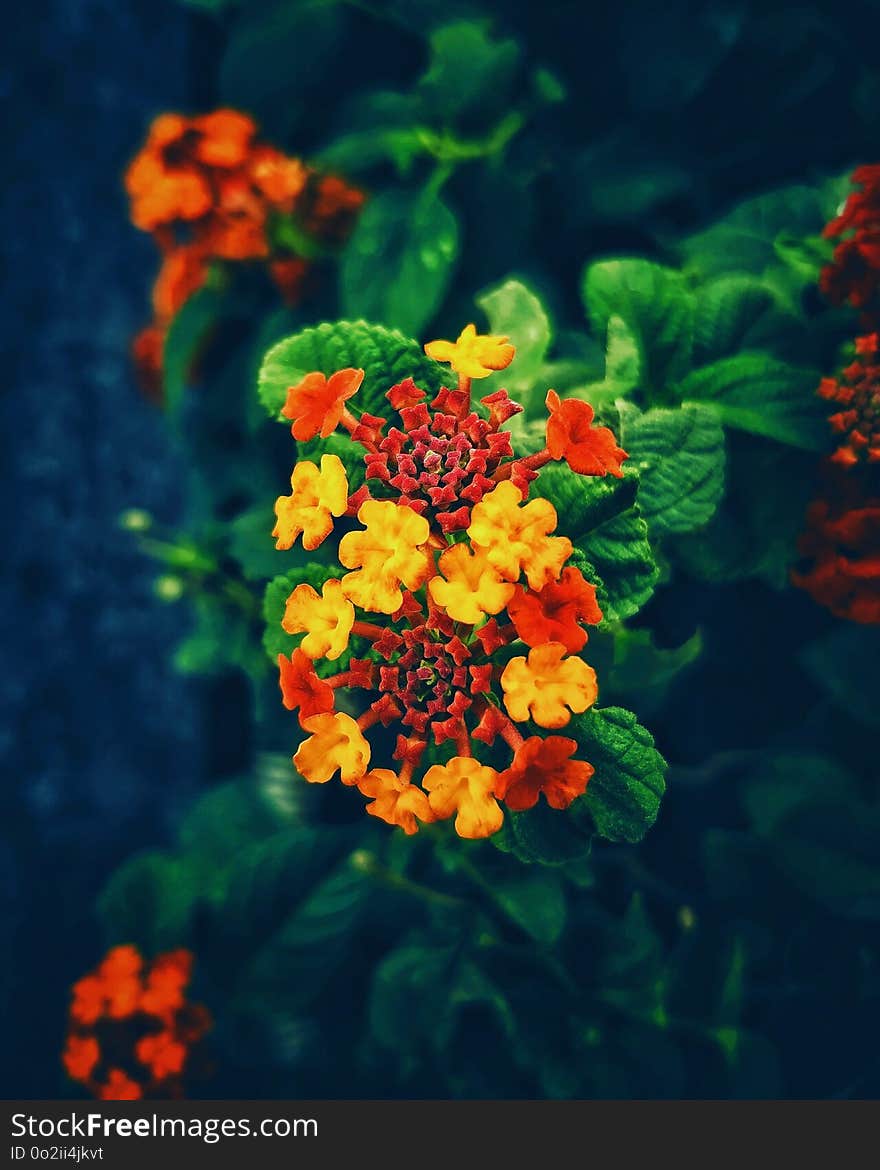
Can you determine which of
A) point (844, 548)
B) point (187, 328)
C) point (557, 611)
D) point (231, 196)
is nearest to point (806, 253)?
point (844, 548)

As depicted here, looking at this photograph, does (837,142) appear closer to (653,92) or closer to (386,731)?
(653,92)

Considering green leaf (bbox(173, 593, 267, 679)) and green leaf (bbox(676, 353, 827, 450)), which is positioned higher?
green leaf (bbox(173, 593, 267, 679))

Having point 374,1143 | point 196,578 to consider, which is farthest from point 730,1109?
point 196,578

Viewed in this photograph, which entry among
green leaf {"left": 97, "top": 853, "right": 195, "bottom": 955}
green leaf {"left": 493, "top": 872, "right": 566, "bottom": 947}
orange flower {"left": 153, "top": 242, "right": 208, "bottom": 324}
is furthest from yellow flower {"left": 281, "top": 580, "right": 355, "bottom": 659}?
green leaf {"left": 97, "top": 853, "right": 195, "bottom": 955}

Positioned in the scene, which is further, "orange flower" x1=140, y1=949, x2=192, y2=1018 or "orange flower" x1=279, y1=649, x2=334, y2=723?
"orange flower" x1=140, y1=949, x2=192, y2=1018

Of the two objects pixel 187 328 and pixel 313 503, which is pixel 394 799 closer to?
pixel 313 503

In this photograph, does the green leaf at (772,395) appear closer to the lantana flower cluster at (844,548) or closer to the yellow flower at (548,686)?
the lantana flower cluster at (844,548)

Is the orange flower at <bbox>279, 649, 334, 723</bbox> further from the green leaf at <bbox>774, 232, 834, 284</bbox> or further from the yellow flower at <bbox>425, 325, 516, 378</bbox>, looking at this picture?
the green leaf at <bbox>774, 232, 834, 284</bbox>
